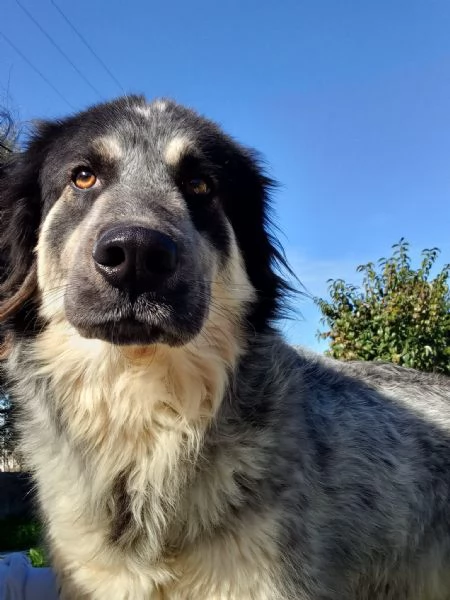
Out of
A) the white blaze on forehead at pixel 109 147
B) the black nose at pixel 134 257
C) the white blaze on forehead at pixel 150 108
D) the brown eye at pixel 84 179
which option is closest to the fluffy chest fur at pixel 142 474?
the black nose at pixel 134 257

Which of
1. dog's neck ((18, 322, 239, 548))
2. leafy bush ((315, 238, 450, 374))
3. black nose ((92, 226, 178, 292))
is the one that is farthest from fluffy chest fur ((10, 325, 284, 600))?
leafy bush ((315, 238, 450, 374))

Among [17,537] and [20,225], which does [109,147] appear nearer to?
[20,225]

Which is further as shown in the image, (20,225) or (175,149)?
(20,225)

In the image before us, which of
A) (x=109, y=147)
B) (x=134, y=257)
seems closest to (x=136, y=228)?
(x=134, y=257)

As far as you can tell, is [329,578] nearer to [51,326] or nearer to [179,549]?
[179,549]

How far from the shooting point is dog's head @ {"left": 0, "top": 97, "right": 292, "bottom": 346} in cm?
241

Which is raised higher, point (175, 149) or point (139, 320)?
point (175, 149)

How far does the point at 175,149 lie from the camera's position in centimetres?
307

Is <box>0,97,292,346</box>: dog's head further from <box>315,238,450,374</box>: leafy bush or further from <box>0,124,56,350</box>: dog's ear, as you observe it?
<box>315,238,450,374</box>: leafy bush

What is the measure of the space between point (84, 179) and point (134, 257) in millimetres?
941

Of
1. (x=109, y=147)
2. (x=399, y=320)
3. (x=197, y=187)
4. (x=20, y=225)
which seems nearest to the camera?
(x=109, y=147)

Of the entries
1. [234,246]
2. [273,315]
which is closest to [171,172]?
[234,246]

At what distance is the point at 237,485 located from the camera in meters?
2.69

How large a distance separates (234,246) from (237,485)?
1.24 m
